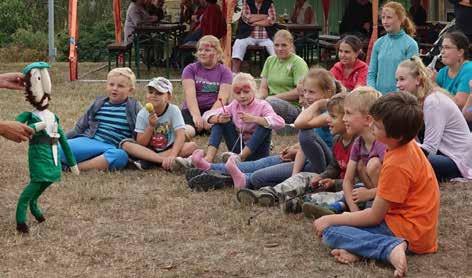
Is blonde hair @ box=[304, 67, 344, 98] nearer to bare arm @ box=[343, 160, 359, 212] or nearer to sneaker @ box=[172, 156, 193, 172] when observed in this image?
bare arm @ box=[343, 160, 359, 212]

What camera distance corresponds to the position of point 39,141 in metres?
4.40

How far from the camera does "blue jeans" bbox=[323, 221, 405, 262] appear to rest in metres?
3.85

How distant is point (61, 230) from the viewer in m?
4.53

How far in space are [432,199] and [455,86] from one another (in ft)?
8.40

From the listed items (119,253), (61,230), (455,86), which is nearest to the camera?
(119,253)

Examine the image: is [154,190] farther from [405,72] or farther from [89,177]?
[405,72]

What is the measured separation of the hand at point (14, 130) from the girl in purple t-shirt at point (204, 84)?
3.13 meters

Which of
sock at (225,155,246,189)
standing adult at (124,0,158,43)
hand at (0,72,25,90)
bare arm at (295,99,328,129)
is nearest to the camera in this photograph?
hand at (0,72,25,90)

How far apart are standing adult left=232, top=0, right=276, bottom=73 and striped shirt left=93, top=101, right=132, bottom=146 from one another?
5.08 m

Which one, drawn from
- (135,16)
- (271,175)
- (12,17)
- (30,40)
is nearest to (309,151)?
(271,175)

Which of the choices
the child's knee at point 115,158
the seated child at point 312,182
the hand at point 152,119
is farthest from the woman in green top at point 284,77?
the seated child at point 312,182

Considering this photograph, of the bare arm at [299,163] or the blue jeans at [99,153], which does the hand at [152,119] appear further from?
the bare arm at [299,163]

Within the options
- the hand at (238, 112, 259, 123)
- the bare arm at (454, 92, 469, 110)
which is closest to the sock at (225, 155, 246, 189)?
the hand at (238, 112, 259, 123)

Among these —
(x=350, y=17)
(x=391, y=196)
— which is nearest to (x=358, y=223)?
(x=391, y=196)
